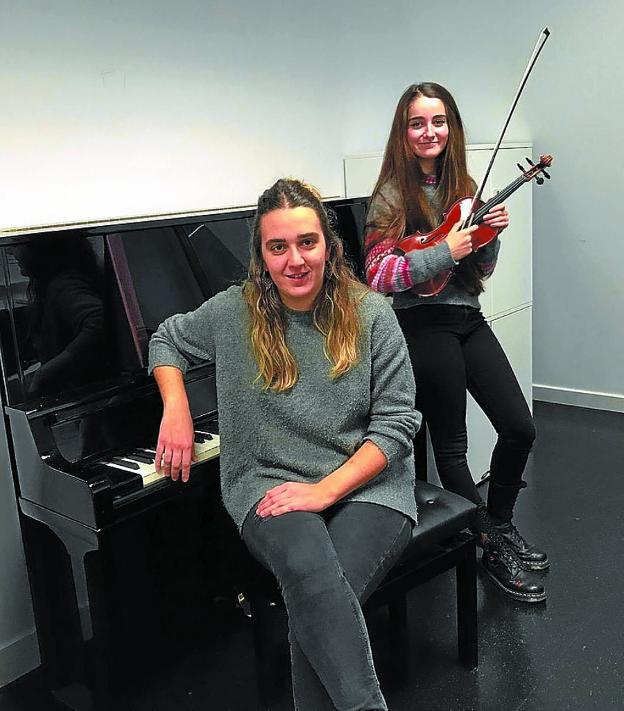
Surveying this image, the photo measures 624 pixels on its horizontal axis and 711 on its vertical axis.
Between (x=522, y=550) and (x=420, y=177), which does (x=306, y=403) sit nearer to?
(x=420, y=177)

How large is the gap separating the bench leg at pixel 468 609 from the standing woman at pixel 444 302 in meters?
0.36

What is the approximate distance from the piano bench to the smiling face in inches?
23.5

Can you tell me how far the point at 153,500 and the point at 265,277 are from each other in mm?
544

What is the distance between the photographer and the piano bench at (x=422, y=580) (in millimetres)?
1812

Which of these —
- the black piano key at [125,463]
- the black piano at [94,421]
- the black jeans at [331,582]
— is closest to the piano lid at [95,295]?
the black piano at [94,421]

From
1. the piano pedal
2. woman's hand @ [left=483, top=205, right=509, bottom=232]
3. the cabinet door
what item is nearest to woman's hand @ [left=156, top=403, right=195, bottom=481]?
the piano pedal

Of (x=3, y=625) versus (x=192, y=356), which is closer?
(x=192, y=356)

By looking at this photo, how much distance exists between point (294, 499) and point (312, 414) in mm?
187

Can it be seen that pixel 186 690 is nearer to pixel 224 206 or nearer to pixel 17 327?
pixel 17 327

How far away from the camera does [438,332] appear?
2.30 metres

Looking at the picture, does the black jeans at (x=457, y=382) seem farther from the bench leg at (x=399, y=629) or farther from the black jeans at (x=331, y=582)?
the black jeans at (x=331, y=582)

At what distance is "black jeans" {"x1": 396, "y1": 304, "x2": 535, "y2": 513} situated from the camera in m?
2.28

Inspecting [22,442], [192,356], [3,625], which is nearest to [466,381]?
[192,356]

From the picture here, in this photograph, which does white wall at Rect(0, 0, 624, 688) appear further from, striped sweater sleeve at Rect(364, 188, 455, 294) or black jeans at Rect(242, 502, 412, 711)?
black jeans at Rect(242, 502, 412, 711)
